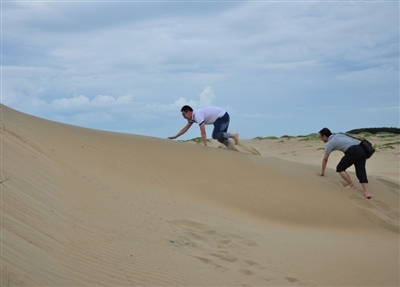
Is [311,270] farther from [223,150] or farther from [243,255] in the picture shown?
[223,150]

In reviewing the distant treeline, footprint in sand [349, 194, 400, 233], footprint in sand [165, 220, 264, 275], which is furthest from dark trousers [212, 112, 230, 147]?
the distant treeline

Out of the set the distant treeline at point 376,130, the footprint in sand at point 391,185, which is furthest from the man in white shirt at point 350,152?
the distant treeline at point 376,130

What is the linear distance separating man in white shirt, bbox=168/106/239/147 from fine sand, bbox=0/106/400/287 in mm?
474

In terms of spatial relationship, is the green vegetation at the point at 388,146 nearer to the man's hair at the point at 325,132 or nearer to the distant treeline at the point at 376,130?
the distant treeline at the point at 376,130

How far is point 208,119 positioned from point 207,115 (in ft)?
0.32

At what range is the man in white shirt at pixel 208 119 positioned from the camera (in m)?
11.4

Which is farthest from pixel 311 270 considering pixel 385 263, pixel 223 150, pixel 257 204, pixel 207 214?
pixel 223 150

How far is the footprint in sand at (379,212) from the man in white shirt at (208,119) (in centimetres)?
318

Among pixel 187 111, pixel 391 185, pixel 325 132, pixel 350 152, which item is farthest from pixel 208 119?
pixel 391 185

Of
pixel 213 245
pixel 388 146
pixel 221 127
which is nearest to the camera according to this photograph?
pixel 213 245

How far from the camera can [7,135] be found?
8.07m

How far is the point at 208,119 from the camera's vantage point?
→ 37.9 feet

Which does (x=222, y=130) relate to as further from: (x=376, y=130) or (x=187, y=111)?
(x=376, y=130)

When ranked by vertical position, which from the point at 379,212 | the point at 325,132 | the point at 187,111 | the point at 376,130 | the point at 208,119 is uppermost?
the point at 376,130
